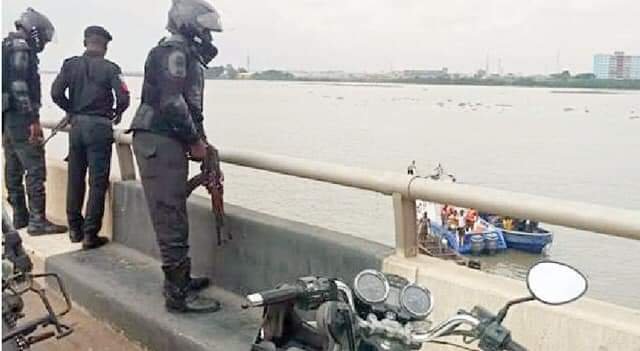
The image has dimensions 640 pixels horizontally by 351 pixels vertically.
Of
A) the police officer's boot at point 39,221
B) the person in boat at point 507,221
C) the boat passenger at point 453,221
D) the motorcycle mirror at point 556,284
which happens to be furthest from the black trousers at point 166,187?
the boat passenger at point 453,221

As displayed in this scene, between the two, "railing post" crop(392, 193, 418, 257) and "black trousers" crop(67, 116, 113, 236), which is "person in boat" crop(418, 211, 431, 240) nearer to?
"railing post" crop(392, 193, 418, 257)

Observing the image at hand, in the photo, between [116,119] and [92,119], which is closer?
[92,119]

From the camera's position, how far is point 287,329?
2.09 m

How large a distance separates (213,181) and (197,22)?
36.1 inches

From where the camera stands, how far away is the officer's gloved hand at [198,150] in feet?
14.1

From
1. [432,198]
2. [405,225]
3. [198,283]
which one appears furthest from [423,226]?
[432,198]

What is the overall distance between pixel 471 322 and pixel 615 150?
75.9 metres

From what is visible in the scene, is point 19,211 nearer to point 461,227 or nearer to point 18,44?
point 18,44

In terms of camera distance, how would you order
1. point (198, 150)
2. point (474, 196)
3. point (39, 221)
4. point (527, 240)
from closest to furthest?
point (474, 196), point (198, 150), point (39, 221), point (527, 240)

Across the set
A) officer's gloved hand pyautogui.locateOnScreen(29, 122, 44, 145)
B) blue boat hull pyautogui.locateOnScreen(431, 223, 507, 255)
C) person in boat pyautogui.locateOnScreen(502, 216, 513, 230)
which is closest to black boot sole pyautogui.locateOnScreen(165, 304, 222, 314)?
person in boat pyautogui.locateOnScreen(502, 216, 513, 230)

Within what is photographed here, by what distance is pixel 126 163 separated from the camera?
5.90 metres

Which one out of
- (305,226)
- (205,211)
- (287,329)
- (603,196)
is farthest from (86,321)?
(603,196)

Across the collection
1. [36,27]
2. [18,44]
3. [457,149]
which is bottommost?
[457,149]

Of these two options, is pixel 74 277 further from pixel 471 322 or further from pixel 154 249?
pixel 471 322
